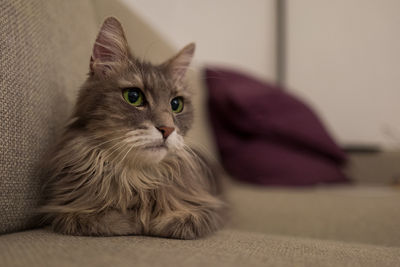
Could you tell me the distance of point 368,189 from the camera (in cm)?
185

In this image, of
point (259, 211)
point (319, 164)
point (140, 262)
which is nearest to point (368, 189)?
point (319, 164)

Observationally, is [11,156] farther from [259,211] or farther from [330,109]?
[330,109]

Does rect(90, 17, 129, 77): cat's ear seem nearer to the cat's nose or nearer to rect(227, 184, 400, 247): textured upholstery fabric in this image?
the cat's nose

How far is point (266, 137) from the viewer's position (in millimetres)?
1982

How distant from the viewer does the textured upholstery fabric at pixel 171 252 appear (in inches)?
19.0

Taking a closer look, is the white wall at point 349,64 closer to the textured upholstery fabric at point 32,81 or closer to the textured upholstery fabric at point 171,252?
the textured upholstery fabric at point 171,252

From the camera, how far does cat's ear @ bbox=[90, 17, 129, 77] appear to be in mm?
765

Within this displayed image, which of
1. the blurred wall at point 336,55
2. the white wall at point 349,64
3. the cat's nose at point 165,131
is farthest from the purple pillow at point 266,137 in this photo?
the cat's nose at point 165,131

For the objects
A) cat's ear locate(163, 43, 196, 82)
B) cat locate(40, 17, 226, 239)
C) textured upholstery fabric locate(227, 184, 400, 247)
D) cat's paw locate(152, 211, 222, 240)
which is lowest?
textured upholstery fabric locate(227, 184, 400, 247)

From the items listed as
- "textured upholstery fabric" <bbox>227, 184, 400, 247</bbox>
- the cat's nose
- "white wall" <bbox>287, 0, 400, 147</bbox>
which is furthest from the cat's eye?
"white wall" <bbox>287, 0, 400, 147</bbox>

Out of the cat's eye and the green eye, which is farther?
the cat's eye

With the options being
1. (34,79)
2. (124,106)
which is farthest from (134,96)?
(34,79)

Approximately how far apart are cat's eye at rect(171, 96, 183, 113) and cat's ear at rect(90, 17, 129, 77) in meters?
0.18

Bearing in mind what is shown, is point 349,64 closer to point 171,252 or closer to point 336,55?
point 336,55
